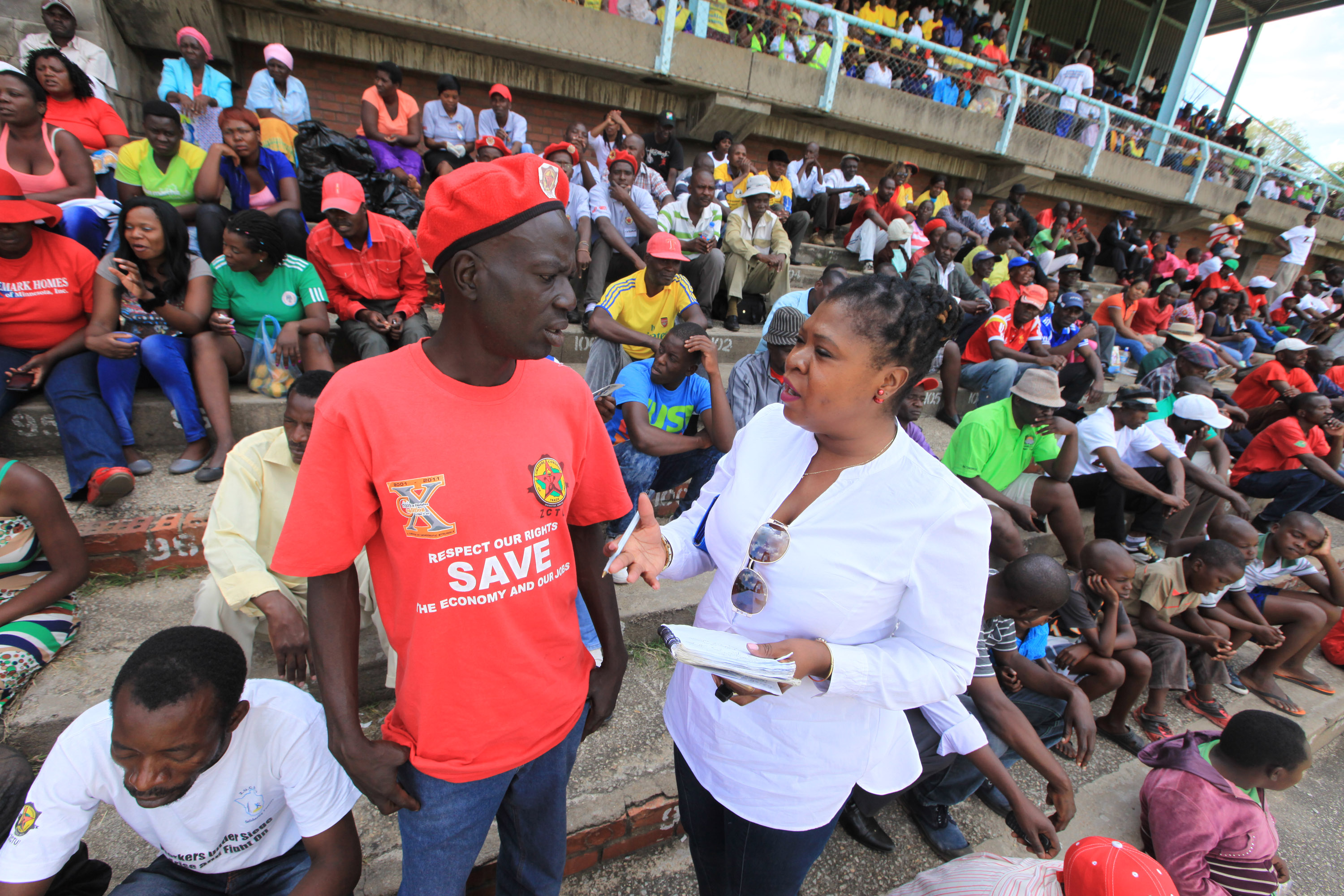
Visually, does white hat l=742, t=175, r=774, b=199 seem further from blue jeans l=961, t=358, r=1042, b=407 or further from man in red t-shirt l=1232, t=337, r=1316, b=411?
man in red t-shirt l=1232, t=337, r=1316, b=411

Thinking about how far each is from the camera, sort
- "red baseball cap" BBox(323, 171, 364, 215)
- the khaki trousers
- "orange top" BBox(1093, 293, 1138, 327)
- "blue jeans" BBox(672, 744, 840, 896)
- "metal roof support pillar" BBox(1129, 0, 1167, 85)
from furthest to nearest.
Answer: "metal roof support pillar" BBox(1129, 0, 1167, 85) < "orange top" BBox(1093, 293, 1138, 327) < "red baseball cap" BBox(323, 171, 364, 215) < the khaki trousers < "blue jeans" BBox(672, 744, 840, 896)

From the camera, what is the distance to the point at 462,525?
1.15m

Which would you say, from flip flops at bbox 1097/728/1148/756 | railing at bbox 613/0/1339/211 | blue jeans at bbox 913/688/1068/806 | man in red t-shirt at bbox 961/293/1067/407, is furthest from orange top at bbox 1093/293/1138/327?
blue jeans at bbox 913/688/1068/806

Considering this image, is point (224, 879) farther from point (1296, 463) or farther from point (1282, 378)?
point (1282, 378)

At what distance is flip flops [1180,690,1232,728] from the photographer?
395 centimetres

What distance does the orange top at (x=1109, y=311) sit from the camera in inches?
348

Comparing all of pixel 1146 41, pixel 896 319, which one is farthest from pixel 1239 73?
pixel 896 319

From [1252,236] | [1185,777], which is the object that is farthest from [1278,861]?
[1252,236]

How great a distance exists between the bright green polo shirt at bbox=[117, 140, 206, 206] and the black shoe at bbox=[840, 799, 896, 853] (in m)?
5.70

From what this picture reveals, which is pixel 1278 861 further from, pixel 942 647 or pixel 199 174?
pixel 199 174

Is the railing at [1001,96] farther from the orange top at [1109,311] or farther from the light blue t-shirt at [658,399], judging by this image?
the light blue t-shirt at [658,399]

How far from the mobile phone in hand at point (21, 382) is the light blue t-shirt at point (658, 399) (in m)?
2.92

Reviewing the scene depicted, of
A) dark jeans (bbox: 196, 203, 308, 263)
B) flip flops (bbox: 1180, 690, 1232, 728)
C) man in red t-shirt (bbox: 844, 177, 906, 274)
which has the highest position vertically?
man in red t-shirt (bbox: 844, 177, 906, 274)

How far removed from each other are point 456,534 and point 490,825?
73 centimetres
